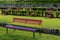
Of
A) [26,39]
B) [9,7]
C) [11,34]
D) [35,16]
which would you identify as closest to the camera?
[26,39]

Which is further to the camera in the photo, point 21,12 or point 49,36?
point 21,12

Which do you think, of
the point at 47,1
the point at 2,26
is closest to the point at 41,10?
the point at 47,1

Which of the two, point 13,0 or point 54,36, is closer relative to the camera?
point 54,36

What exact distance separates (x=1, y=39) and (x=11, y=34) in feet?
3.29

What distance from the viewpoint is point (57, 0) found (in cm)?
2070

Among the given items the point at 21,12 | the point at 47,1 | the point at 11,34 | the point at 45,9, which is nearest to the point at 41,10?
the point at 45,9

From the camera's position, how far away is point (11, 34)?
10.3 meters

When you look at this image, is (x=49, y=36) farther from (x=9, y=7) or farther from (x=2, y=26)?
(x=9, y=7)

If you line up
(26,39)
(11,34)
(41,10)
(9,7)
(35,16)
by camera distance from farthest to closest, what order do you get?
(9,7)
(41,10)
(35,16)
(11,34)
(26,39)

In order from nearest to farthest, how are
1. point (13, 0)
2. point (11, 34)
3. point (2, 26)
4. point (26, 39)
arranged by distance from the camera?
point (26, 39)
point (11, 34)
point (2, 26)
point (13, 0)

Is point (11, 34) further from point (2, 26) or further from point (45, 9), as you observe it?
point (45, 9)

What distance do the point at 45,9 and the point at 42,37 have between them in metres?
9.20

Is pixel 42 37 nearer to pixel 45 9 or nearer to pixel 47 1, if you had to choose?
pixel 45 9

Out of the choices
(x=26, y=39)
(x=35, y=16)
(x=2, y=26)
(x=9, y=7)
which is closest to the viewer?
(x=26, y=39)
